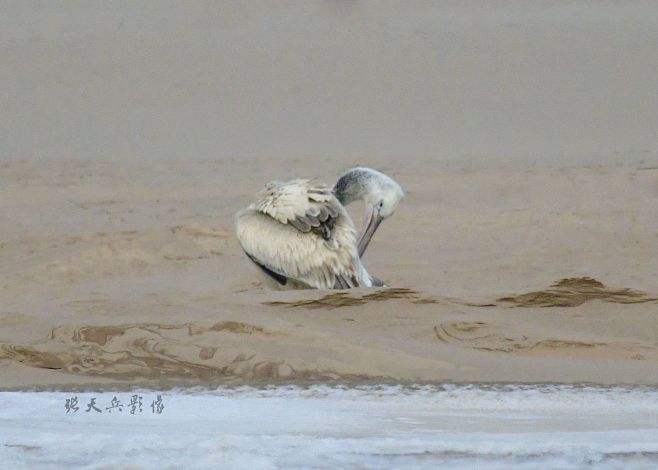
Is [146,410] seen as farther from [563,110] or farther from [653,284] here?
[563,110]

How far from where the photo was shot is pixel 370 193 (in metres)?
9.85

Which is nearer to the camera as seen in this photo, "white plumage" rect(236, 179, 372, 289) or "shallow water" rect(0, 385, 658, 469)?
"shallow water" rect(0, 385, 658, 469)

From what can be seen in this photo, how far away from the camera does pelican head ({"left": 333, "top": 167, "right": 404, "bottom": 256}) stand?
32.3 feet

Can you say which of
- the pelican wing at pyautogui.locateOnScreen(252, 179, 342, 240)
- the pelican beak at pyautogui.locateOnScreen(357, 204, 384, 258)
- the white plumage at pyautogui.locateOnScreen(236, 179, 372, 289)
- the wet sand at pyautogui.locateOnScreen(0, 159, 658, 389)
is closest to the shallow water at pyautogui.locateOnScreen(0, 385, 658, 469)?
the wet sand at pyautogui.locateOnScreen(0, 159, 658, 389)

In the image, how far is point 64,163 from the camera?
15.9 m

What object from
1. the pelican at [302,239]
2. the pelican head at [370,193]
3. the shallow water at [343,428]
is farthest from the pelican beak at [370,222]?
the shallow water at [343,428]

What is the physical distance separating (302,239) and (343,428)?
A: 2.88m

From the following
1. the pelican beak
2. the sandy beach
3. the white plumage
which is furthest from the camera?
the pelican beak

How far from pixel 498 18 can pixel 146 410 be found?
14.5 meters

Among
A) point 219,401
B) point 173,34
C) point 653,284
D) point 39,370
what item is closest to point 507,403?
point 219,401

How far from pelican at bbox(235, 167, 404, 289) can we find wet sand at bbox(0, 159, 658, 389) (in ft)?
1.13

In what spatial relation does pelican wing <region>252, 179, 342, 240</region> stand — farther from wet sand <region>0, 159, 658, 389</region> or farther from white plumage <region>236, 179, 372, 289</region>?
wet sand <region>0, 159, 658, 389</region>

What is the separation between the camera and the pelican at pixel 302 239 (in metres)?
8.61

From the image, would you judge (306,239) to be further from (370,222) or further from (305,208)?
(370,222)
